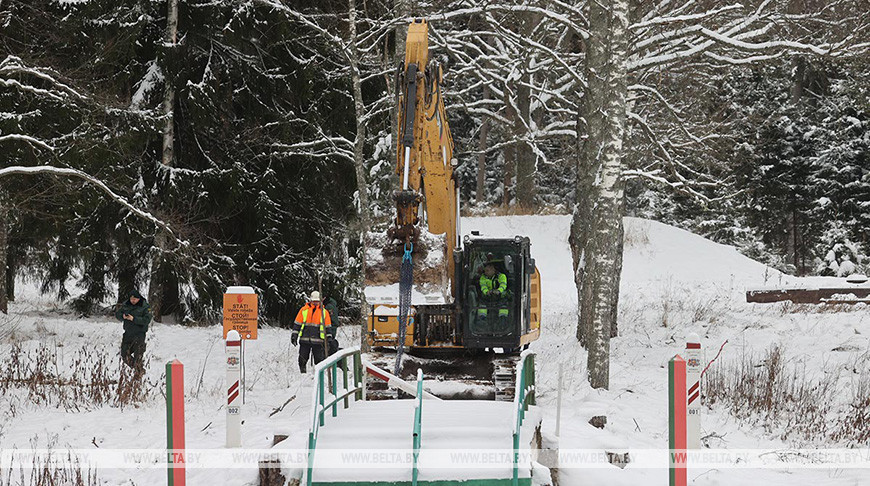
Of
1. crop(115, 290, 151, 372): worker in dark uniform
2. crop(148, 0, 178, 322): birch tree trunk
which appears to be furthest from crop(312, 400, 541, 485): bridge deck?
crop(148, 0, 178, 322): birch tree trunk

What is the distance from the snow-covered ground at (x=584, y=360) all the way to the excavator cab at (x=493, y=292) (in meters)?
1.32

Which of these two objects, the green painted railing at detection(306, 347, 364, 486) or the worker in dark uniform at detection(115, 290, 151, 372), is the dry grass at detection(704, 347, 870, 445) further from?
the worker in dark uniform at detection(115, 290, 151, 372)

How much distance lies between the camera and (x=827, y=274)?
38594 mm

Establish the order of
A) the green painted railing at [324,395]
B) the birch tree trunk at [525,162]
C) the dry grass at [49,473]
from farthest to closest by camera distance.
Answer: the birch tree trunk at [525,162], the dry grass at [49,473], the green painted railing at [324,395]

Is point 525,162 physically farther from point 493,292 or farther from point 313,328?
point 493,292

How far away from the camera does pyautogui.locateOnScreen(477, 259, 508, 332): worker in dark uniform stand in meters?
12.8

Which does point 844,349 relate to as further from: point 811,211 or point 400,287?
point 811,211

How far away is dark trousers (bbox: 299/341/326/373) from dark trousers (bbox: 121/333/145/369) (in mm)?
2759

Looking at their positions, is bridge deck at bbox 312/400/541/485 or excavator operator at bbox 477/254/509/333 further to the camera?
excavator operator at bbox 477/254/509/333

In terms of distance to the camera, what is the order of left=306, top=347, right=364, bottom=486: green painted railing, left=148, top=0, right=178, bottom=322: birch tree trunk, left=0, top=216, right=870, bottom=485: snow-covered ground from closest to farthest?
1. left=306, top=347, right=364, bottom=486: green painted railing
2. left=0, top=216, right=870, bottom=485: snow-covered ground
3. left=148, top=0, right=178, bottom=322: birch tree trunk

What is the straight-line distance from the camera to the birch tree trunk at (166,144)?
2306 cm

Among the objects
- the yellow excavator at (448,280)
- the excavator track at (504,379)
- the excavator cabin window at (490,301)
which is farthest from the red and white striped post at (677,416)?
the excavator cabin window at (490,301)

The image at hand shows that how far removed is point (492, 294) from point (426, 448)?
202 inches

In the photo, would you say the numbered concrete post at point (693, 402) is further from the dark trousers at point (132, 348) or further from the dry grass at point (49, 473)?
the dark trousers at point (132, 348)
